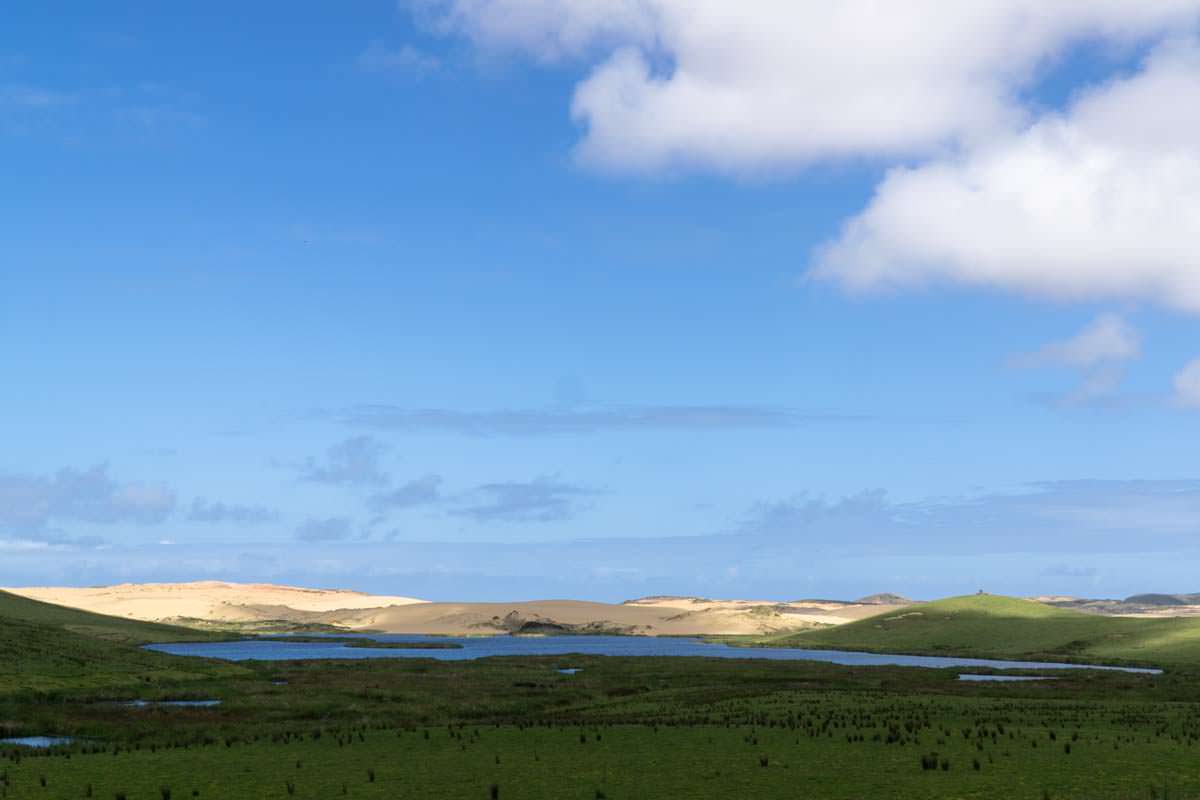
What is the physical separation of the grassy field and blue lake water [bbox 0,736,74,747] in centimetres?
115

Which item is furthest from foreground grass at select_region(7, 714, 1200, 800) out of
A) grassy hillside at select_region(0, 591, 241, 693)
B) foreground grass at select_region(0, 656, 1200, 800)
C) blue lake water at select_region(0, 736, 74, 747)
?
grassy hillside at select_region(0, 591, 241, 693)

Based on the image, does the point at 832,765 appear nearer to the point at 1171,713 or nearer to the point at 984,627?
the point at 1171,713

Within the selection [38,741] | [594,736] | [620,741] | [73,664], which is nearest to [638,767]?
[620,741]

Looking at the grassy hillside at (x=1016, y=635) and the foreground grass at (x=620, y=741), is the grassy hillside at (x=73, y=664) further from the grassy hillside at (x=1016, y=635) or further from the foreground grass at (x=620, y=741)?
the grassy hillside at (x=1016, y=635)

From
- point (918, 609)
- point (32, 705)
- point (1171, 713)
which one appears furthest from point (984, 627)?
point (32, 705)

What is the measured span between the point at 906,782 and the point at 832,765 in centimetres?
446

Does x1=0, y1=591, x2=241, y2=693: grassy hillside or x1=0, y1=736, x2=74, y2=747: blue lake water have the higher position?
x1=0, y1=591, x2=241, y2=693: grassy hillside

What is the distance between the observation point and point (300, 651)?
6033 inches

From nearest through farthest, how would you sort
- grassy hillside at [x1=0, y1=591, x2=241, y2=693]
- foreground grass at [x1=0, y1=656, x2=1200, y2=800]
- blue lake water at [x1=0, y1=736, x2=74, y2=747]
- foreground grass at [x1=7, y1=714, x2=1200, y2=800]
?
foreground grass at [x1=7, y1=714, x2=1200, y2=800], foreground grass at [x1=0, y1=656, x2=1200, y2=800], blue lake water at [x1=0, y1=736, x2=74, y2=747], grassy hillside at [x1=0, y1=591, x2=241, y2=693]

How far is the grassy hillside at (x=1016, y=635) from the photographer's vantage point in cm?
13625

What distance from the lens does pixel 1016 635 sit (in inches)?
6265

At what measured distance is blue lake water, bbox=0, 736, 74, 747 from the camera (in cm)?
4859

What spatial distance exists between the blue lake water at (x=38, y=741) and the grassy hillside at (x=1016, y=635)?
114 meters

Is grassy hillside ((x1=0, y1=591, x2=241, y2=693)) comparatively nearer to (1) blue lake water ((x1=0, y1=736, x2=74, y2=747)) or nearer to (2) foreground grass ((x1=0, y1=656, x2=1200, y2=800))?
(2) foreground grass ((x1=0, y1=656, x2=1200, y2=800))
